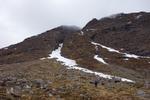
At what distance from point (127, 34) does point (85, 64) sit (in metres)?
66.8

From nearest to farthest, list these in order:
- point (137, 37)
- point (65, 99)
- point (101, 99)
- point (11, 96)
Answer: point (11, 96) → point (65, 99) → point (101, 99) → point (137, 37)

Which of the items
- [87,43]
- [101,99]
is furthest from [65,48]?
[101,99]

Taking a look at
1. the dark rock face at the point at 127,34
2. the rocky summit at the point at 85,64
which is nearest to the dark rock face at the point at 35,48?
the rocky summit at the point at 85,64

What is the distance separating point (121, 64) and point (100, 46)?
33.9m

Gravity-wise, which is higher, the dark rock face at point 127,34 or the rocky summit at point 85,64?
the dark rock face at point 127,34

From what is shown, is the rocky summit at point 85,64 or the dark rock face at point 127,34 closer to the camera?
the rocky summit at point 85,64

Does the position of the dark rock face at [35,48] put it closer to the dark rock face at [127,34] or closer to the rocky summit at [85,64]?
the rocky summit at [85,64]

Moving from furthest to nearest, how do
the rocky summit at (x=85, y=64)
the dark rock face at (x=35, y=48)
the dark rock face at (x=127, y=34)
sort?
the dark rock face at (x=127, y=34) → the dark rock face at (x=35, y=48) → the rocky summit at (x=85, y=64)

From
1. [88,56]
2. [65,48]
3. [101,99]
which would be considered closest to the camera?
[101,99]

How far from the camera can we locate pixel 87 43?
158125 mm

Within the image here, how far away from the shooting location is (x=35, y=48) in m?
162

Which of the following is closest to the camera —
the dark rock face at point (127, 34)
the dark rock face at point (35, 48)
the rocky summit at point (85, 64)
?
the rocky summit at point (85, 64)

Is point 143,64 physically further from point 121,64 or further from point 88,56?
point 88,56

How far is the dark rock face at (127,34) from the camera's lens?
502 feet
